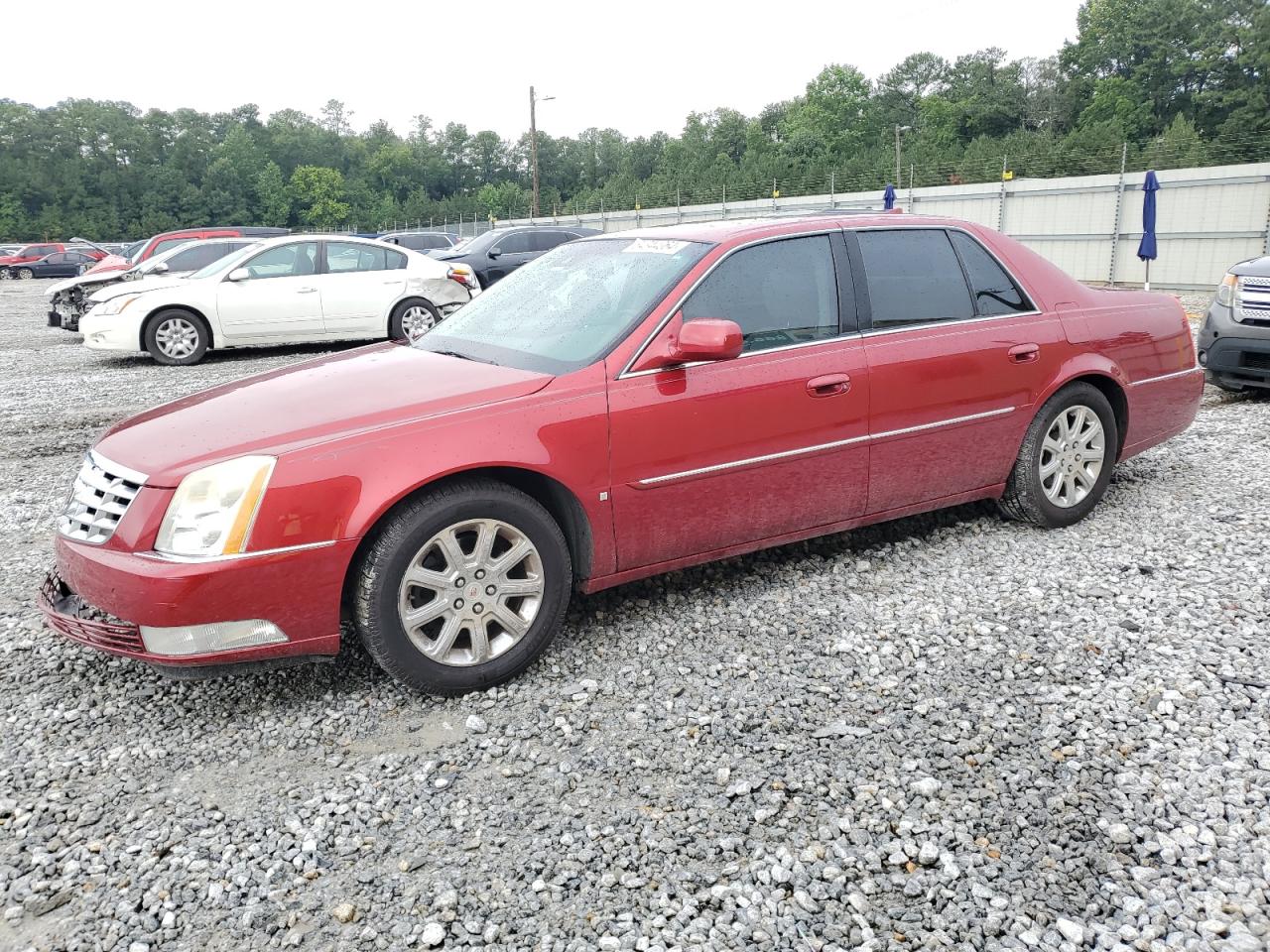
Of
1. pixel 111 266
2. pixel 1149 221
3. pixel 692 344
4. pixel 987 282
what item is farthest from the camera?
pixel 111 266

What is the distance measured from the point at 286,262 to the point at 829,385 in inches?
398

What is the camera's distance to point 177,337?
12.3 m

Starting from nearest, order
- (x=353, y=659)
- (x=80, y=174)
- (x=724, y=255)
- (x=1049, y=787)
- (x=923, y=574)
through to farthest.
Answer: (x=1049, y=787), (x=353, y=659), (x=724, y=255), (x=923, y=574), (x=80, y=174)

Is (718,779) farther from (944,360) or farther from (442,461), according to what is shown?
(944,360)

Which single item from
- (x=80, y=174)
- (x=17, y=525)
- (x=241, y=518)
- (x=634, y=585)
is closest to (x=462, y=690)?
(x=241, y=518)

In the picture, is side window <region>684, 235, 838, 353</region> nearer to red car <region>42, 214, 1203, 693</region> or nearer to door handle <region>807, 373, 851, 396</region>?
red car <region>42, 214, 1203, 693</region>

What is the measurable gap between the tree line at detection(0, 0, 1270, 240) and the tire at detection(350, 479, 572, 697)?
87.2ft

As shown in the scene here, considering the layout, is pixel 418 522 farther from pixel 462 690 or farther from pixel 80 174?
pixel 80 174

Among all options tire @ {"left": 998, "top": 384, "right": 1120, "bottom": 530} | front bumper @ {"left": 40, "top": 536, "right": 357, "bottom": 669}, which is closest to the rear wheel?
front bumper @ {"left": 40, "top": 536, "right": 357, "bottom": 669}

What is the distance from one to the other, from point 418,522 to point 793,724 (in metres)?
1.37

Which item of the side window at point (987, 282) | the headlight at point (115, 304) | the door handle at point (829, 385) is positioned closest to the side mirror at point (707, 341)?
the door handle at point (829, 385)

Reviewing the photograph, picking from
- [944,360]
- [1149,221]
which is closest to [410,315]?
[944,360]

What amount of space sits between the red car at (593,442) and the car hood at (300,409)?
0.01 metres

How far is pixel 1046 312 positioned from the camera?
4867 mm
